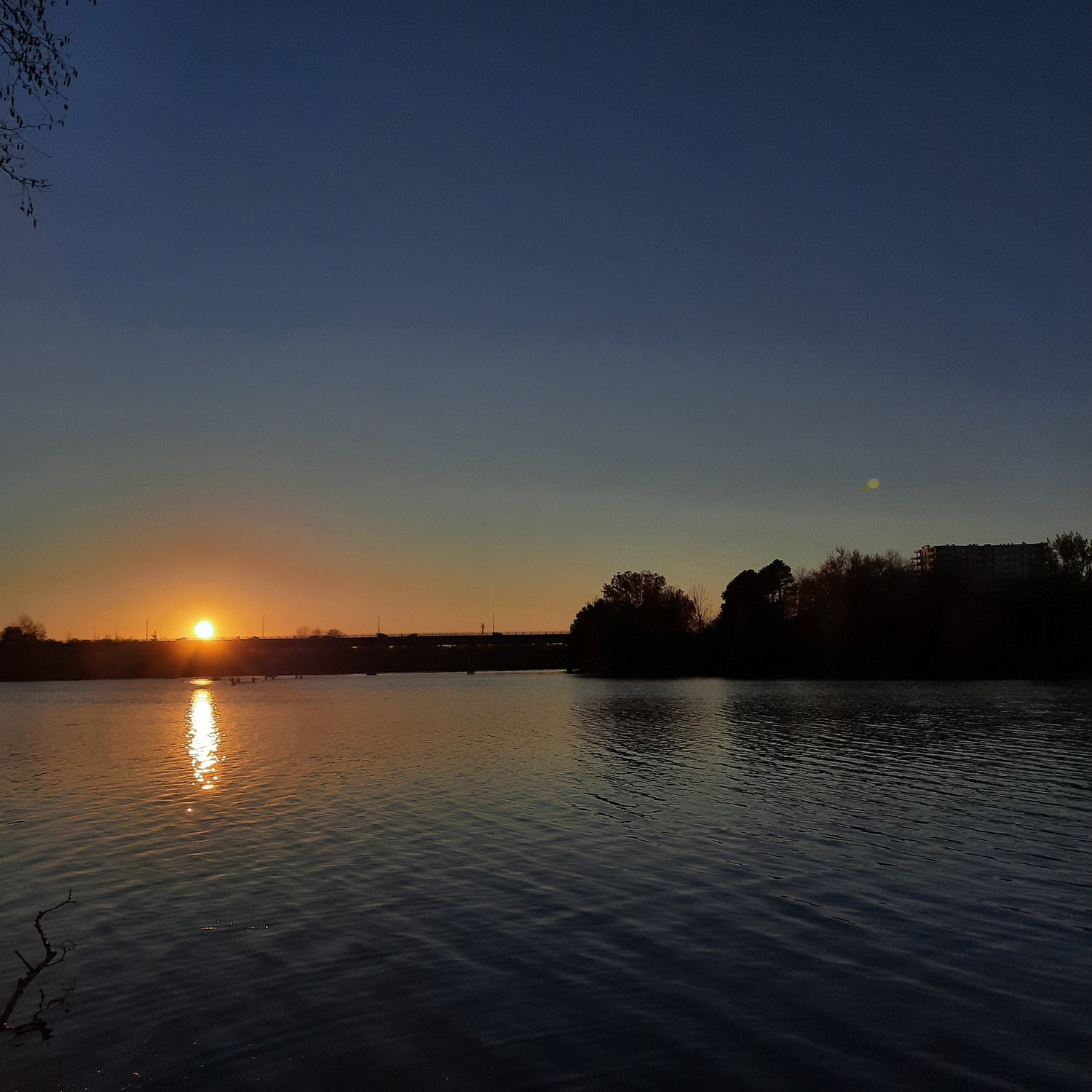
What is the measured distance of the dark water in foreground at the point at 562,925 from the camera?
11.7 m

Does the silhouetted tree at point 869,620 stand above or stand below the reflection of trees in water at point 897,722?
above

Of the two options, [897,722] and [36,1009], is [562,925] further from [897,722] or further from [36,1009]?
[897,722]

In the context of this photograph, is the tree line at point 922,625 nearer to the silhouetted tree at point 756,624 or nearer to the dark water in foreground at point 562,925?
the silhouetted tree at point 756,624

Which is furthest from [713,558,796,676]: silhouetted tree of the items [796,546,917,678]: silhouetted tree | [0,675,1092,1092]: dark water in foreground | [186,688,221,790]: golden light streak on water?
[0,675,1092,1092]: dark water in foreground

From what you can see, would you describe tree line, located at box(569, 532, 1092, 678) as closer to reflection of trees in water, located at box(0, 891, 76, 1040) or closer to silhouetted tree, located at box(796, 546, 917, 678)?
silhouetted tree, located at box(796, 546, 917, 678)

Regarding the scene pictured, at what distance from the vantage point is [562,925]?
17516 millimetres

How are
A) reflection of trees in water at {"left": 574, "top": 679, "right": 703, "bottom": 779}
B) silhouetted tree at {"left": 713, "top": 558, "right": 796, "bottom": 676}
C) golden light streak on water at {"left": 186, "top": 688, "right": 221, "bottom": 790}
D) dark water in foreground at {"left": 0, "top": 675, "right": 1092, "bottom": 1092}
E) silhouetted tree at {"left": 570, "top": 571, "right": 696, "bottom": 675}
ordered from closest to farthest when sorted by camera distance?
dark water in foreground at {"left": 0, "top": 675, "right": 1092, "bottom": 1092} < golden light streak on water at {"left": 186, "top": 688, "right": 221, "bottom": 790} < reflection of trees in water at {"left": 574, "top": 679, "right": 703, "bottom": 779} < silhouetted tree at {"left": 713, "top": 558, "right": 796, "bottom": 676} < silhouetted tree at {"left": 570, "top": 571, "right": 696, "bottom": 675}

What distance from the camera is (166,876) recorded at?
72.4 feet

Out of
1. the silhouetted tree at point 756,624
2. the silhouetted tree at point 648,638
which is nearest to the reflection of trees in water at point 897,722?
the silhouetted tree at point 756,624

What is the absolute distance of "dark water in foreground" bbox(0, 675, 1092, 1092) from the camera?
38.3 feet

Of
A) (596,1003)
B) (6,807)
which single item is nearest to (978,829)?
(596,1003)

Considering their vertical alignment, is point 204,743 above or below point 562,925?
above

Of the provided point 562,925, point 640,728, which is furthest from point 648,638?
point 562,925

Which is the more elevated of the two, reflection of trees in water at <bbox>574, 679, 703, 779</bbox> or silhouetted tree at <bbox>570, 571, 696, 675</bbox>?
silhouetted tree at <bbox>570, 571, 696, 675</bbox>
